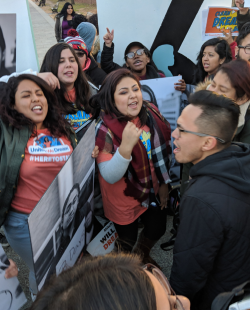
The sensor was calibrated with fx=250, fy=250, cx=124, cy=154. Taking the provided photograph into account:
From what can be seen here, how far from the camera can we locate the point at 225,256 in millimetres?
1230

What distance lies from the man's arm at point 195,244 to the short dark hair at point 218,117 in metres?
0.41

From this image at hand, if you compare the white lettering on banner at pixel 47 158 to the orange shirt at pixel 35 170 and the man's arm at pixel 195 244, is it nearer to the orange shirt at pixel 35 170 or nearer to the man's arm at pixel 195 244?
the orange shirt at pixel 35 170

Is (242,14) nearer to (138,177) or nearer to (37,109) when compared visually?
(138,177)

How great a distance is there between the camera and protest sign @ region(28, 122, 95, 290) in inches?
45.0

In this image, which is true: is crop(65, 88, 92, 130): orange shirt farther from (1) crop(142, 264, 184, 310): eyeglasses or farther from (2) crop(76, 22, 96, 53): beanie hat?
(2) crop(76, 22, 96, 53): beanie hat

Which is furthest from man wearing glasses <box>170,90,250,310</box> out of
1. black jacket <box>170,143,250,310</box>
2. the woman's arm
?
the woman's arm

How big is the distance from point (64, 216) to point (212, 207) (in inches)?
31.1

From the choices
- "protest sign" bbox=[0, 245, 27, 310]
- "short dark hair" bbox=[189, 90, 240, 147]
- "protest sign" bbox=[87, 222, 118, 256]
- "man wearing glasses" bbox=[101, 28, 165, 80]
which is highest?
"man wearing glasses" bbox=[101, 28, 165, 80]

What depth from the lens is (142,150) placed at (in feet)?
6.35

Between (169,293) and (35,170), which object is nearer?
(169,293)

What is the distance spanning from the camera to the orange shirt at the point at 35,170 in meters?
1.61

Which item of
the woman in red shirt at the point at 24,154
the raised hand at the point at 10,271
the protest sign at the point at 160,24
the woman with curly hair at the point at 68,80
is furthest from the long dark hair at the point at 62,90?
the protest sign at the point at 160,24

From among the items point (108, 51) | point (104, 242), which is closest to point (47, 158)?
point (104, 242)

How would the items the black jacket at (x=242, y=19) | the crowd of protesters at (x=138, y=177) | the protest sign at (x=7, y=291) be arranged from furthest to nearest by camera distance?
the black jacket at (x=242, y=19) → the protest sign at (x=7, y=291) → the crowd of protesters at (x=138, y=177)
